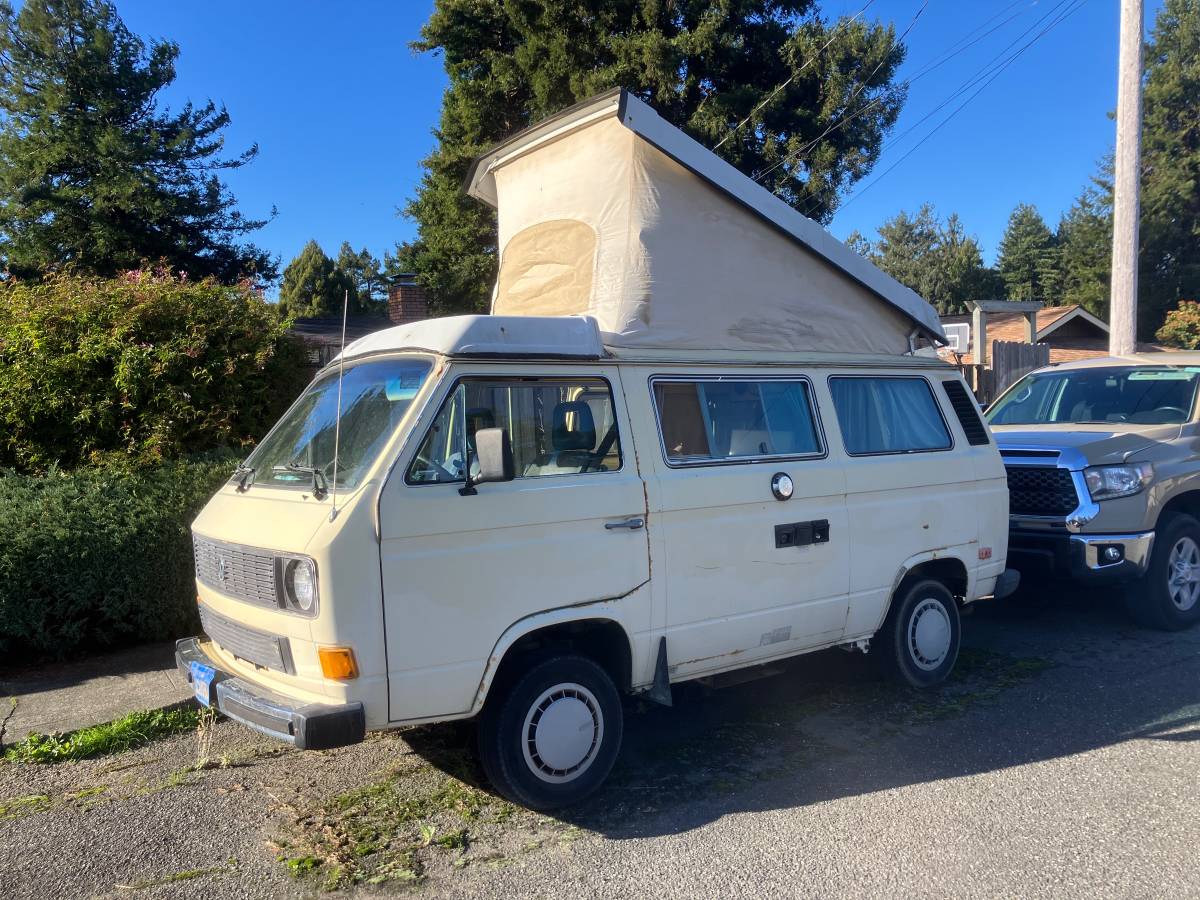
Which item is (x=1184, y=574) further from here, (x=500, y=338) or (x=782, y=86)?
A: (x=782, y=86)

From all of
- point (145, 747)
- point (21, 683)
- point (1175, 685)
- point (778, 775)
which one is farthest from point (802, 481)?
point (21, 683)

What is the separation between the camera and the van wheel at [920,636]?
5.75m

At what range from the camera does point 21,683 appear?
Answer: 604cm

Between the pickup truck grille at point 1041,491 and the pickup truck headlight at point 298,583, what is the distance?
211 inches

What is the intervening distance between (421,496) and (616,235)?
6.97ft

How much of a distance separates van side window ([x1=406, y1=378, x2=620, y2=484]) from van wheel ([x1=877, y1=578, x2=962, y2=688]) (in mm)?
2401

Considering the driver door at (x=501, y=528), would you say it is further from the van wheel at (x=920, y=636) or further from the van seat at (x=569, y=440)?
the van wheel at (x=920, y=636)

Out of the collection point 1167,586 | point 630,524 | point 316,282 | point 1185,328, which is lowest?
point 1167,586

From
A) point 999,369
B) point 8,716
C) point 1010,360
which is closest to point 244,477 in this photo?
point 8,716

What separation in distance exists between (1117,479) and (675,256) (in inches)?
162

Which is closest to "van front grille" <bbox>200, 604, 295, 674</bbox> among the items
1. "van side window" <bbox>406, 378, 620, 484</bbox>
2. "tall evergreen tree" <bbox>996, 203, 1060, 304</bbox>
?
"van side window" <bbox>406, 378, 620, 484</bbox>

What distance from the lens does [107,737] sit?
5.21 metres

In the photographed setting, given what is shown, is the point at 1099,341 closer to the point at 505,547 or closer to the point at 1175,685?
the point at 1175,685

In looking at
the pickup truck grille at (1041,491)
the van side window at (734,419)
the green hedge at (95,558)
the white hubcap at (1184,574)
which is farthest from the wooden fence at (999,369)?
the green hedge at (95,558)
